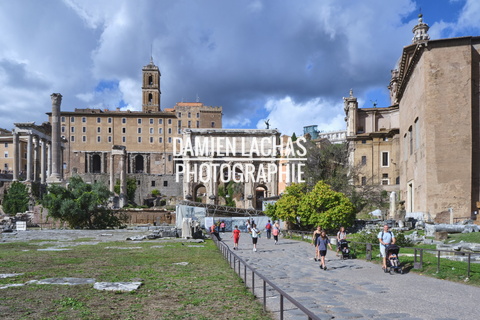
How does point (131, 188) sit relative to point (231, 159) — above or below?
below

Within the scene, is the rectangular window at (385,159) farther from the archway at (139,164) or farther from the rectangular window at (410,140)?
the archway at (139,164)

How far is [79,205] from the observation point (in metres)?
34.4

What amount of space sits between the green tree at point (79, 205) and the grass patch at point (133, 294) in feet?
74.2

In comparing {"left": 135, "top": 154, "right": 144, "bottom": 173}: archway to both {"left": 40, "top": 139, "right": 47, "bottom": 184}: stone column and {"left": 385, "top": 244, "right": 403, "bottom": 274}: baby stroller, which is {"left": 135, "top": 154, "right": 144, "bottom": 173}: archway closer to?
{"left": 40, "top": 139, "right": 47, "bottom": 184}: stone column

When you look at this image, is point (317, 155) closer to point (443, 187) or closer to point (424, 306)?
point (443, 187)

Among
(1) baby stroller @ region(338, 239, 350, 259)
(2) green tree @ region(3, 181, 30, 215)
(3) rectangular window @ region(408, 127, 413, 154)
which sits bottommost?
(2) green tree @ region(3, 181, 30, 215)

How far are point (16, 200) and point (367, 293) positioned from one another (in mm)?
49424

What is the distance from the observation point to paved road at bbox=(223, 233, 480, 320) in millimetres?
6656

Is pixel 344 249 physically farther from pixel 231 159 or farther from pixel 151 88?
pixel 151 88

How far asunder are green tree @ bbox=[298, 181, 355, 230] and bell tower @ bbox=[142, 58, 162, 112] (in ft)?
→ 225

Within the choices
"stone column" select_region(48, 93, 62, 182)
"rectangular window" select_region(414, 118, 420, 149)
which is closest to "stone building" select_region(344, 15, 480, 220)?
"rectangular window" select_region(414, 118, 420, 149)

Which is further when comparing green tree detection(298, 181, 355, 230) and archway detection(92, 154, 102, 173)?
archway detection(92, 154, 102, 173)

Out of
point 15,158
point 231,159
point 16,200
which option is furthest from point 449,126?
point 15,158

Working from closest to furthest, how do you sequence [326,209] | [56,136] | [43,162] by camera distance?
[326,209], [56,136], [43,162]
